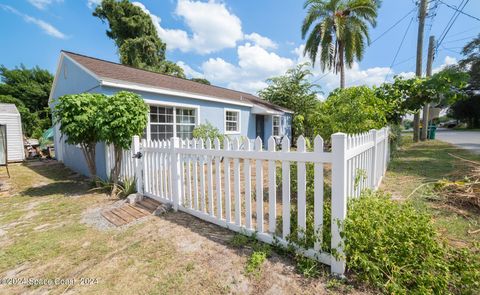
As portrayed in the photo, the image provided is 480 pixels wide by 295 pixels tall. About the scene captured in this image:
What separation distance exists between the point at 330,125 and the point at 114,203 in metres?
5.06

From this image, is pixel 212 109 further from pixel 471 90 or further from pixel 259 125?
pixel 471 90

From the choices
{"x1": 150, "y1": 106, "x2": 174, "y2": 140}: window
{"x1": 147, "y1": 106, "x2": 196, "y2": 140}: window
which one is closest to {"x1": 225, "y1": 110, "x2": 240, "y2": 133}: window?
{"x1": 147, "y1": 106, "x2": 196, "y2": 140}: window

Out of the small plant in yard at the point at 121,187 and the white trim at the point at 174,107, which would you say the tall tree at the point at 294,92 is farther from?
the small plant in yard at the point at 121,187

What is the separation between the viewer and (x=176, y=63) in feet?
80.3

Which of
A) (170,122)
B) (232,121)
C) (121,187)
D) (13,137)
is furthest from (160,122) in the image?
(13,137)

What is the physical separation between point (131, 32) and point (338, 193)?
26.1 meters

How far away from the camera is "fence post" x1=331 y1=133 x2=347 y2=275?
199cm

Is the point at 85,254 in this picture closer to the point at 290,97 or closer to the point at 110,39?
the point at 290,97

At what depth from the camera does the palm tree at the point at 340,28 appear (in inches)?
527

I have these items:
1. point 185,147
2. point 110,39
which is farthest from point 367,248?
point 110,39

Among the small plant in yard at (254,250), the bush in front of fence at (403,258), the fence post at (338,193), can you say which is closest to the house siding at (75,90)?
the small plant in yard at (254,250)

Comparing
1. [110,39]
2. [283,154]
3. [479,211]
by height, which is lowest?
[479,211]

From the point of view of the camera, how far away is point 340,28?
43.4 feet

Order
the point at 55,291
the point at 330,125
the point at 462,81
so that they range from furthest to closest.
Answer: the point at 462,81 → the point at 330,125 → the point at 55,291
